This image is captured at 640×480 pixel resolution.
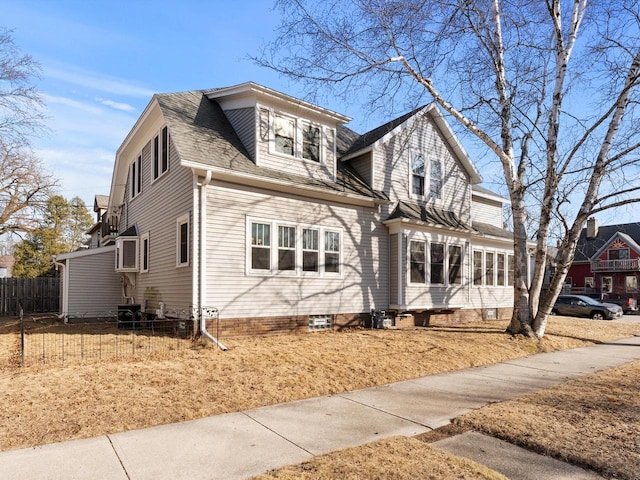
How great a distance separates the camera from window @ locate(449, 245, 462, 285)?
15.7 meters

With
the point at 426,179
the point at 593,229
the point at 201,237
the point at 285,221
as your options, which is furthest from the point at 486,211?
the point at 593,229

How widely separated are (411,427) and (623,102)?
11.6 meters

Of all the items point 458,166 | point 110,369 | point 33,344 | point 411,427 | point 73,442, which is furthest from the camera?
point 458,166

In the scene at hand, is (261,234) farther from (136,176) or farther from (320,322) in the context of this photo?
(136,176)

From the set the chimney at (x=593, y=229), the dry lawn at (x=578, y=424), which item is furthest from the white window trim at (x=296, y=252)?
the chimney at (x=593, y=229)

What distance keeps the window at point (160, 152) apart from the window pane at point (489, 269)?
1293 centimetres

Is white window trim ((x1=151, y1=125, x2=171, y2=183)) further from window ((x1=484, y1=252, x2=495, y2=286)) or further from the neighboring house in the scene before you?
the neighboring house

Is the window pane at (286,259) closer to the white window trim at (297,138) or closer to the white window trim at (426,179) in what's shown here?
the white window trim at (297,138)

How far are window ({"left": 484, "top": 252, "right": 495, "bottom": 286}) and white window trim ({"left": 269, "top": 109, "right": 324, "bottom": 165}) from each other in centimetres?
885

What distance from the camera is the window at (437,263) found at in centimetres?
1509

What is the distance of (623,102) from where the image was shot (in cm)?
1199

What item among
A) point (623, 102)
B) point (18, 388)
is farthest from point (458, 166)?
point (18, 388)

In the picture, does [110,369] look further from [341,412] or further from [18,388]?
[341,412]

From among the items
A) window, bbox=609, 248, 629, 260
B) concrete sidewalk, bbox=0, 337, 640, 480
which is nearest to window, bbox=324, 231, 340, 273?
concrete sidewalk, bbox=0, 337, 640, 480
